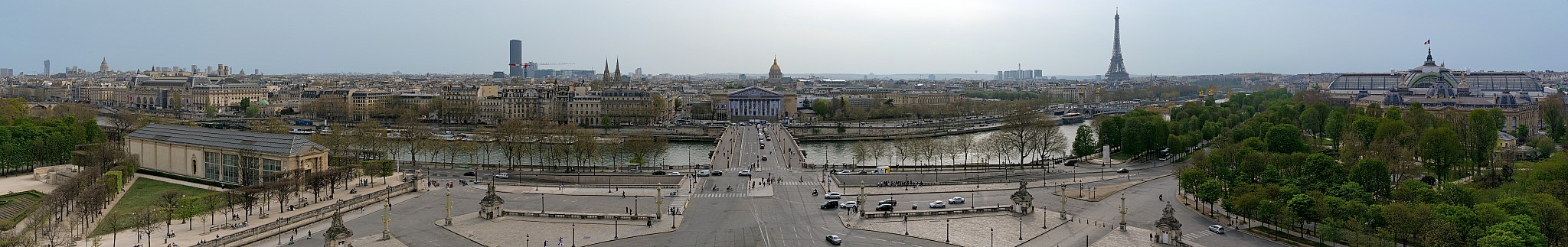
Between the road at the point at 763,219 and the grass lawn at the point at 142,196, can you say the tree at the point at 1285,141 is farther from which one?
the grass lawn at the point at 142,196

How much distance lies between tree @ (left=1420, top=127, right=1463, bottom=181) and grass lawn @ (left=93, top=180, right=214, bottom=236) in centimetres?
4247

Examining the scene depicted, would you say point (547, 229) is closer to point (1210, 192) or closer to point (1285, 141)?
point (1210, 192)

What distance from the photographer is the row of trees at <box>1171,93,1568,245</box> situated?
79.0 feet

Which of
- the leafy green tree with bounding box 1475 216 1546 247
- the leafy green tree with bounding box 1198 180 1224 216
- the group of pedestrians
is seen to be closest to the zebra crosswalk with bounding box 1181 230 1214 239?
the leafy green tree with bounding box 1198 180 1224 216

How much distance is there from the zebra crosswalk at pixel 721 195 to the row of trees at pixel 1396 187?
15208 mm

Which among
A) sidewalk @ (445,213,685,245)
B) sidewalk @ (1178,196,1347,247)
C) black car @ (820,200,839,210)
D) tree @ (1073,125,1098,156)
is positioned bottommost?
sidewalk @ (445,213,685,245)

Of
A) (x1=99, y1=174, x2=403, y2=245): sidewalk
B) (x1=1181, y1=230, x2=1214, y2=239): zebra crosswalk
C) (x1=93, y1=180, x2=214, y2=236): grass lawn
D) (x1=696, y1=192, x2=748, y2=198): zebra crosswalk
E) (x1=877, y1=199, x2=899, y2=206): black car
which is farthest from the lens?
(x1=696, y1=192, x2=748, y2=198): zebra crosswalk

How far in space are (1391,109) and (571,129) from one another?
44.8 m

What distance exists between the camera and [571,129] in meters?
55.1

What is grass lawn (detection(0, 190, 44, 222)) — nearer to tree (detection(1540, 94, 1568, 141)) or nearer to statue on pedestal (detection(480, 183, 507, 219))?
statue on pedestal (detection(480, 183, 507, 219))

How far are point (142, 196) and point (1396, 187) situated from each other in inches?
1643

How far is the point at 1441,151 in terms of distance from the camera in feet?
118

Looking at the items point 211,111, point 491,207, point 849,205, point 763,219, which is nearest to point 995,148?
Result: point 849,205

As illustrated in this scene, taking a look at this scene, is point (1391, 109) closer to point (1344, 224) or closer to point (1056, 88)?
point (1344, 224)
